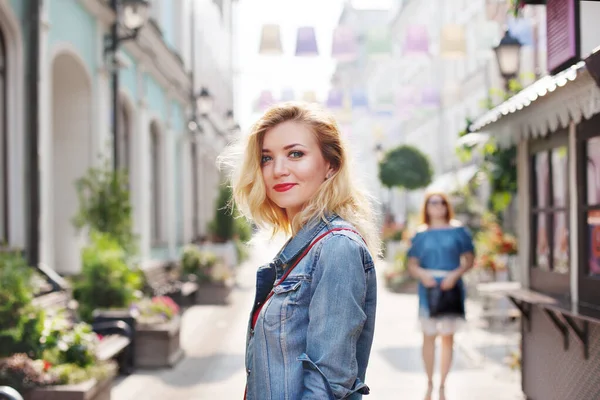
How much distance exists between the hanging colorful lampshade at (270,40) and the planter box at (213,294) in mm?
4689

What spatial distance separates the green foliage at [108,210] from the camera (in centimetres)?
1086

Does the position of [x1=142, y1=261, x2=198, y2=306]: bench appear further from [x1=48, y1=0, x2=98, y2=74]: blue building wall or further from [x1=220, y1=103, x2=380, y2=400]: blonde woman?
[x1=220, y1=103, x2=380, y2=400]: blonde woman

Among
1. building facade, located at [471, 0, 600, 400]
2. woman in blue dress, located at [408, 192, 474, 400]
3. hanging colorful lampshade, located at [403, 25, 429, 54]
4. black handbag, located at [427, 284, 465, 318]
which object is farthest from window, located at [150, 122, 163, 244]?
building facade, located at [471, 0, 600, 400]

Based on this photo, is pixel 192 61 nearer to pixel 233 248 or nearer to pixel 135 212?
pixel 233 248

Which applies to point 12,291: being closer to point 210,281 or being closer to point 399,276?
point 210,281

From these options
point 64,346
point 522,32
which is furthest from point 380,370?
point 522,32

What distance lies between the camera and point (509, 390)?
7.64 m

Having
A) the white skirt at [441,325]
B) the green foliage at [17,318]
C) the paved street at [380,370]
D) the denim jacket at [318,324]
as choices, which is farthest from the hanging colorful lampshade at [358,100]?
the denim jacket at [318,324]

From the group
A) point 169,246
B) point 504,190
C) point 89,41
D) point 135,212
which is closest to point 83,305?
point 89,41

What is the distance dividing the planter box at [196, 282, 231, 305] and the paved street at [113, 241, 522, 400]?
2.85 m

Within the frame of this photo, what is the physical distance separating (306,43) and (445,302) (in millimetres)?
10701

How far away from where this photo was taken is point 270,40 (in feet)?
54.5

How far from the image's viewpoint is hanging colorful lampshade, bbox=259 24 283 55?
652 inches

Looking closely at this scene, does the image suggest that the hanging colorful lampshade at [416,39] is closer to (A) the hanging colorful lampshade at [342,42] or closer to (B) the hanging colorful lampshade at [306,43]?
(A) the hanging colorful lampshade at [342,42]
